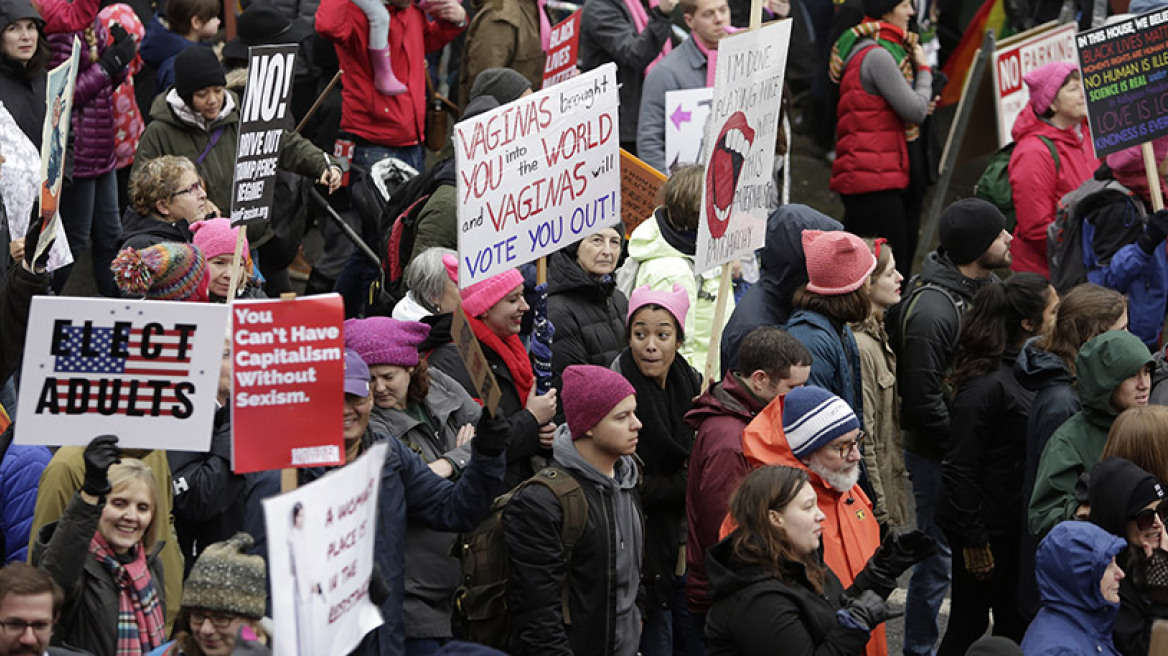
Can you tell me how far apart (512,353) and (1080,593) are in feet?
7.30

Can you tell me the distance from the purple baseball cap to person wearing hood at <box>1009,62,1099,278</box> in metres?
5.18

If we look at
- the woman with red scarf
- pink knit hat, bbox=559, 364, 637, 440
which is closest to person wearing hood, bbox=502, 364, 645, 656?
pink knit hat, bbox=559, 364, 637, 440

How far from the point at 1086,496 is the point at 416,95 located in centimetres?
541

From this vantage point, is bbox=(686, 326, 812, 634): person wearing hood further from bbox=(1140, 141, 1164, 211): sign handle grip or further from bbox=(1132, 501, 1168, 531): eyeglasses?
bbox=(1140, 141, 1164, 211): sign handle grip

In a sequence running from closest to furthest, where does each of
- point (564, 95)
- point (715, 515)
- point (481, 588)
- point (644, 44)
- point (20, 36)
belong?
point (481, 588)
point (715, 515)
point (564, 95)
point (20, 36)
point (644, 44)

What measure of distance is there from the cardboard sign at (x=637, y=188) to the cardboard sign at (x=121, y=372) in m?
3.90

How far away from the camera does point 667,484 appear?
6438 millimetres

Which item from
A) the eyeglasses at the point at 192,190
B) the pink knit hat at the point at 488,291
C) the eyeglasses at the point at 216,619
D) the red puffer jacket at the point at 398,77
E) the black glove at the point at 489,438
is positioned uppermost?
the red puffer jacket at the point at 398,77

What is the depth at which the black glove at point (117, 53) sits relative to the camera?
9.48 m

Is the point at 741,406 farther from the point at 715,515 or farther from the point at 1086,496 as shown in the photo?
the point at 1086,496

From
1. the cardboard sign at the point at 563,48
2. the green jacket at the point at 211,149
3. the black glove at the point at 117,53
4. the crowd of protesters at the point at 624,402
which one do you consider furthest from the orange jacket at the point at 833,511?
the black glove at the point at 117,53

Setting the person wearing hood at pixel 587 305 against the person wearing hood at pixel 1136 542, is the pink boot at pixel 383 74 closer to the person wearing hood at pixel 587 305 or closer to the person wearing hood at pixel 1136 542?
the person wearing hood at pixel 587 305

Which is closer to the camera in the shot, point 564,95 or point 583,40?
point 564,95

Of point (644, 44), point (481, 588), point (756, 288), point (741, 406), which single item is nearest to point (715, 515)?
point (741, 406)
